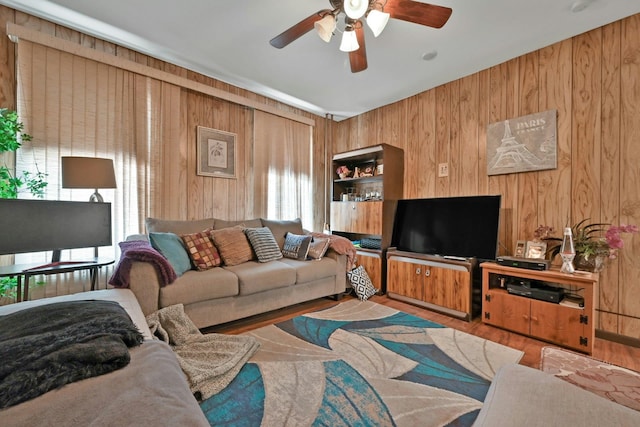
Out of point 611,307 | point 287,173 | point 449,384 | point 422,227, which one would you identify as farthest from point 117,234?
point 611,307

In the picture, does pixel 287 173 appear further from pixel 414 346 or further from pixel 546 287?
pixel 546 287

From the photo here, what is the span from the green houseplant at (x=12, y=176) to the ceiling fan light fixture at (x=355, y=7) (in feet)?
8.43

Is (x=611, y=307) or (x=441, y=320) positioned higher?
(x=611, y=307)

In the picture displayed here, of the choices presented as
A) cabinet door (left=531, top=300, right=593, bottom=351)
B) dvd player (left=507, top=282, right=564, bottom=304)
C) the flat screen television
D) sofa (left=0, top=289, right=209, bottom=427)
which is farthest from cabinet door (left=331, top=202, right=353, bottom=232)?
sofa (left=0, top=289, right=209, bottom=427)

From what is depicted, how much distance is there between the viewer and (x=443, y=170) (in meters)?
3.38

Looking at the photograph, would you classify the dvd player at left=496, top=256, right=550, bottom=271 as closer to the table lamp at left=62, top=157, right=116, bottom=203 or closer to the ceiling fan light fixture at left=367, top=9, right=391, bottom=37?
the ceiling fan light fixture at left=367, top=9, right=391, bottom=37

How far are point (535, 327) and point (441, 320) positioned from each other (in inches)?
29.3

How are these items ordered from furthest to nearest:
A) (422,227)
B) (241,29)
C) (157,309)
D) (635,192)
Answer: (422,227) → (241,29) → (635,192) → (157,309)

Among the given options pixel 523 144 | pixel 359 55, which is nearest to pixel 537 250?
pixel 523 144

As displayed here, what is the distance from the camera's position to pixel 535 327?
2.28 metres

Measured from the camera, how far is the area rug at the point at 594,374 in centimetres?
152

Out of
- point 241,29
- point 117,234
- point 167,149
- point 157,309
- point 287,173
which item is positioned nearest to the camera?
point 157,309

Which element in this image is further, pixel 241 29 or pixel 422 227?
pixel 422 227

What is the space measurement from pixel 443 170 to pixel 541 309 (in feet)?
5.82
